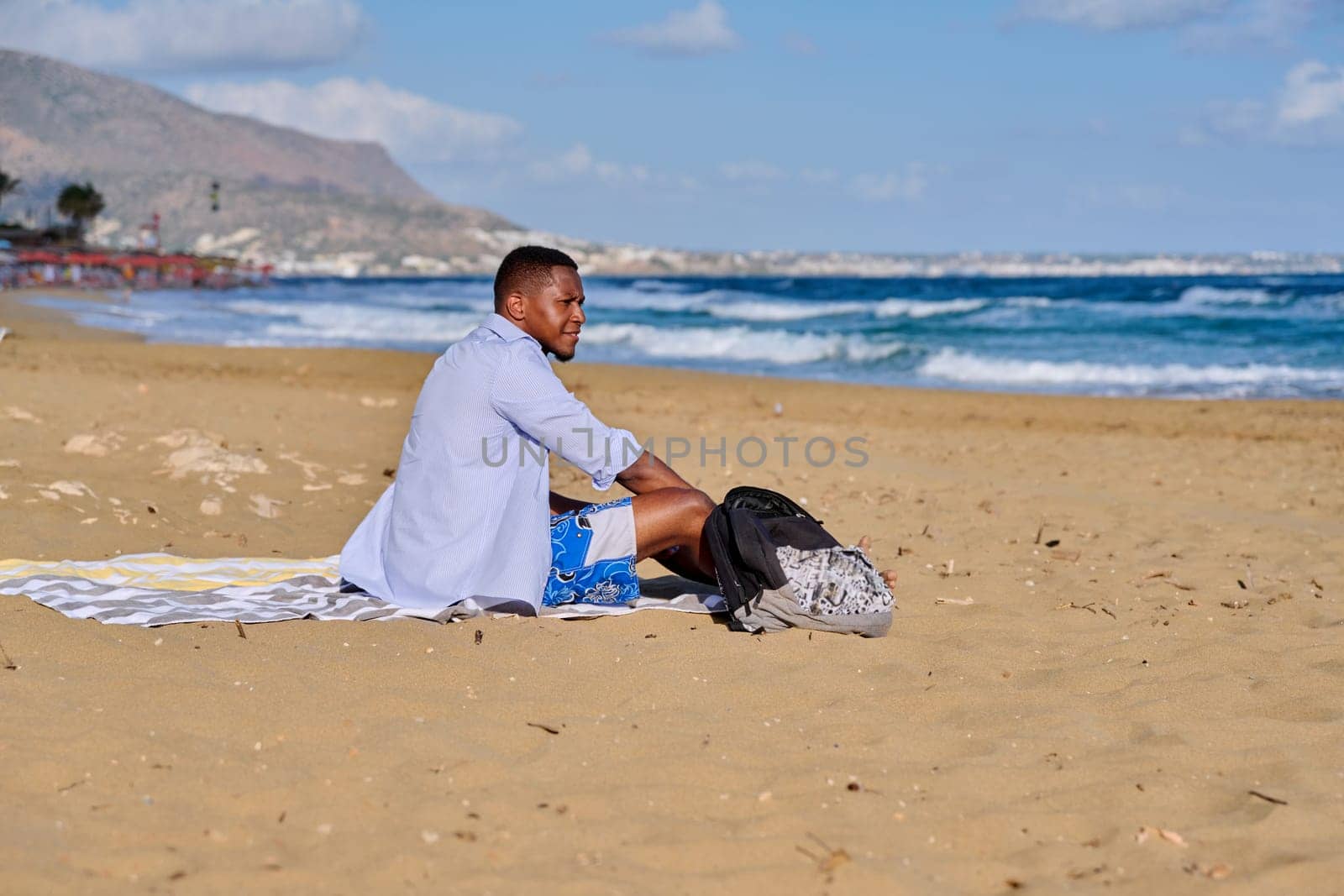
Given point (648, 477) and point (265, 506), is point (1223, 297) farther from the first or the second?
point (648, 477)

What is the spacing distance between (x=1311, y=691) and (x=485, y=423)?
266 centimetres

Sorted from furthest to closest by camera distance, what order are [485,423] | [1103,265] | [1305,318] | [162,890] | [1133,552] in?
1. [1103,265]
2. [1305,318]
3. [1133,552]
4. [485,423]
5. [162,890]

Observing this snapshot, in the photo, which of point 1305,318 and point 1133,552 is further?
point 1305,318

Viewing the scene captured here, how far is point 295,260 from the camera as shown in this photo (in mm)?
119000

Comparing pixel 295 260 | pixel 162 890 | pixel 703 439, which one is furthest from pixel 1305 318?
pixel 295 260

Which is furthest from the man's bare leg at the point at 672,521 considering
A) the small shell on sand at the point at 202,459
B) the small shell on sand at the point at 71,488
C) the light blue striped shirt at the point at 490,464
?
the small shell on sand at the point at 202,459

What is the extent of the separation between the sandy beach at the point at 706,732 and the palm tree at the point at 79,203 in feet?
284

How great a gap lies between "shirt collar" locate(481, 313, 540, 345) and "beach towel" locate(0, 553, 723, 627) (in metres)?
0.91

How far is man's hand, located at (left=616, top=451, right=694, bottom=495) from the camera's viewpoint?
4109 mm

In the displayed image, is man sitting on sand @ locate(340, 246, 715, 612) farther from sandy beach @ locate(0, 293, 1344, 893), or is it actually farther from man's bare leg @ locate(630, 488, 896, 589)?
sandy beach @ locate(0, 293, 1344, 893)

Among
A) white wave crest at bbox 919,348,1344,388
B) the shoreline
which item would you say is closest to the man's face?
the shoreline

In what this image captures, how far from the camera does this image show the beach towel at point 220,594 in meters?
4.01

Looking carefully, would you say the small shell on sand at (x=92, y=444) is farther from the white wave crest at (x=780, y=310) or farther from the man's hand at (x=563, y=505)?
the white wave crest at (x=780, y=310)

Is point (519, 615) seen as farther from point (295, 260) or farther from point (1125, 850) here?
point (295, 260)
